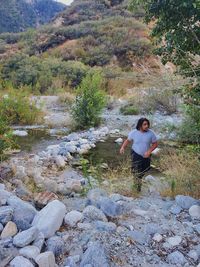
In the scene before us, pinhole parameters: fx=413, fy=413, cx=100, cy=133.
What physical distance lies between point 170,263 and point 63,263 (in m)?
1.04

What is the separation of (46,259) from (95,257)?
46cm

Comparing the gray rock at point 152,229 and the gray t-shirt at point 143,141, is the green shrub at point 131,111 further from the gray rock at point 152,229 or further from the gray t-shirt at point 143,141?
the gray rock at point 152,229

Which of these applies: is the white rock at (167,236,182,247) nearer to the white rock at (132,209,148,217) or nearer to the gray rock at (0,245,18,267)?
the white rock at (132,209,148,217)

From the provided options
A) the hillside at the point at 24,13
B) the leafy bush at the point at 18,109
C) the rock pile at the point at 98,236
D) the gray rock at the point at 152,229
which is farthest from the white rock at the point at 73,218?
the hillside at the point at 24,13

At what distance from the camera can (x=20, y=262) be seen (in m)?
3.62

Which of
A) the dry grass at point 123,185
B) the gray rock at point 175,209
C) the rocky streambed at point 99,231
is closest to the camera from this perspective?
the rocky streambed at point 99,231

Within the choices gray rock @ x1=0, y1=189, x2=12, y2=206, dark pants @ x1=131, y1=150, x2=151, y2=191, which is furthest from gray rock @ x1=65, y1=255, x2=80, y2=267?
dark pants @ x1=131, y1=150, x2=151, y2=191

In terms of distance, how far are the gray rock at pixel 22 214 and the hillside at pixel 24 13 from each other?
54193 mm

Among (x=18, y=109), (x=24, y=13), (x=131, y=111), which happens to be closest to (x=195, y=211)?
(x=18, y=109)

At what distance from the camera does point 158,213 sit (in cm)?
519

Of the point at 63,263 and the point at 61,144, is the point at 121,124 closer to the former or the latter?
the point at 61,144

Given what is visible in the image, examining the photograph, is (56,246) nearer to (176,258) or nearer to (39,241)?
(39,241)

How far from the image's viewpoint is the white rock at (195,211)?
511cm

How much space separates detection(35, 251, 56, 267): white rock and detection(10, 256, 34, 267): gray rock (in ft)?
0.32
